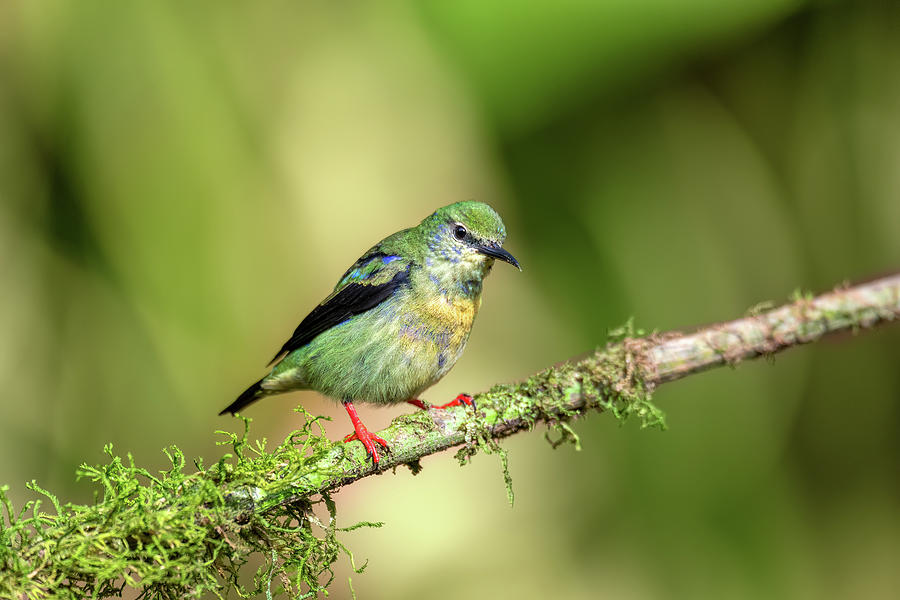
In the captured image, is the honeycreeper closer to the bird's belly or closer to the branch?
the bird's belly

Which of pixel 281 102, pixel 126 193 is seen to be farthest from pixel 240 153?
pixel 126 193

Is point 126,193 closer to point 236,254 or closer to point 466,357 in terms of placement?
point 236,254

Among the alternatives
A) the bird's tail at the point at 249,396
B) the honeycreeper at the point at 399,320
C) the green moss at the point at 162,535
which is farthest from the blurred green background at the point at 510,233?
the green moss at the point at 162,535

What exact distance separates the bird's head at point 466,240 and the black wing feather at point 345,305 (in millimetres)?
210

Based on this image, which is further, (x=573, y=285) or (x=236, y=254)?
(x=573, y=285)

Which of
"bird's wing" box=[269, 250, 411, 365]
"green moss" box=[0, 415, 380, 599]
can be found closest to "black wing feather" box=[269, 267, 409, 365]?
"bird's wing" box=[269, 250, 411, 365]

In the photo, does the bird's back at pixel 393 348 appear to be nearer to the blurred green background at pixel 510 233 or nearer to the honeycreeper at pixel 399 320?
the honeycreeper at pixel 399 320

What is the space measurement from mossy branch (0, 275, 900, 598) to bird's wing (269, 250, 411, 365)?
1122 mm

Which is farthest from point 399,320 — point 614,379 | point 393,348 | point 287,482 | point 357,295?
point 287,482

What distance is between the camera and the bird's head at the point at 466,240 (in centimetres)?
382

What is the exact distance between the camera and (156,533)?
7.06ft

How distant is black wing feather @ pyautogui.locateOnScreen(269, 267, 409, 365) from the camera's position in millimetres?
3787

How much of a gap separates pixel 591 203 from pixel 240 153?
2405 mm

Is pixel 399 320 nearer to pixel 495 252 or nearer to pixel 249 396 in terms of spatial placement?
pixel 495 252
